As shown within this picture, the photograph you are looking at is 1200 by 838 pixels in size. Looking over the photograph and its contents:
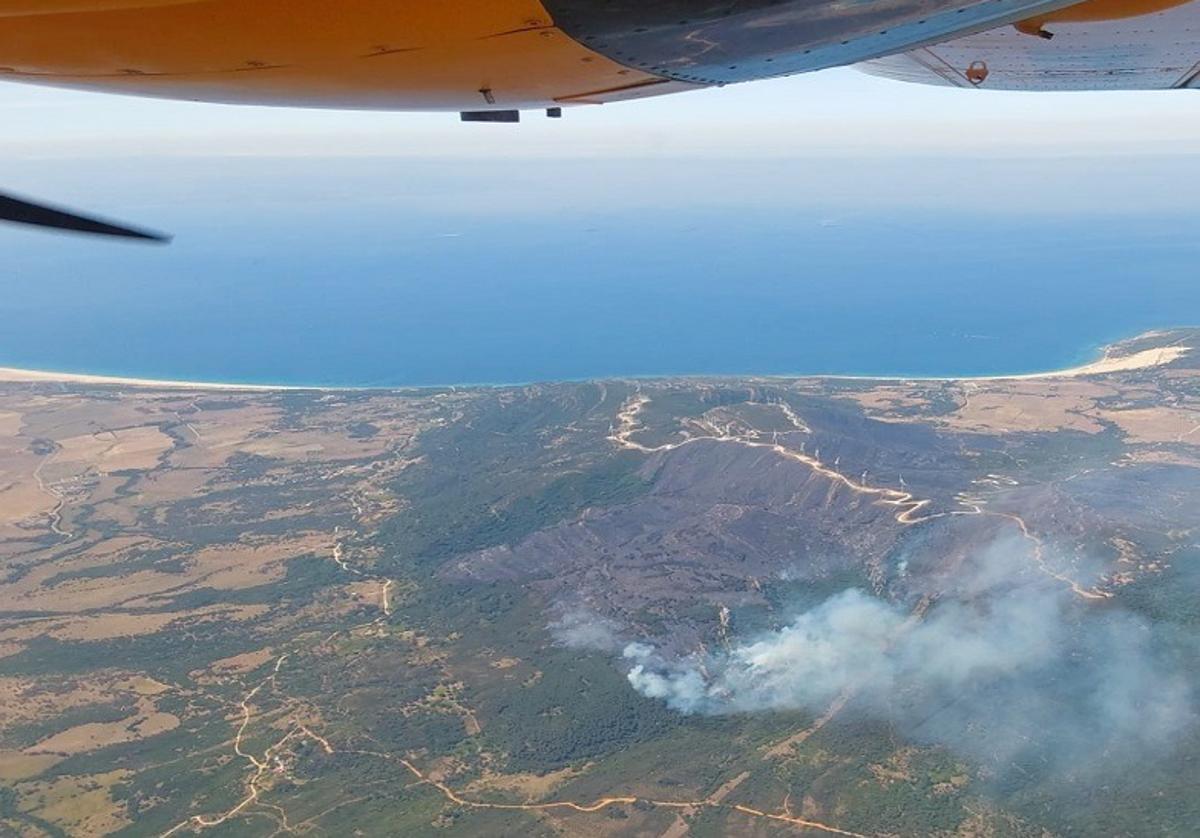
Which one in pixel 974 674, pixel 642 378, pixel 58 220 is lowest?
pixel 974 674

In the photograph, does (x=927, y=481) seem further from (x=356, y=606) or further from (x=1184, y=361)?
(x=1184, y=361)

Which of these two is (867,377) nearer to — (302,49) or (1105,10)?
(1105,10)

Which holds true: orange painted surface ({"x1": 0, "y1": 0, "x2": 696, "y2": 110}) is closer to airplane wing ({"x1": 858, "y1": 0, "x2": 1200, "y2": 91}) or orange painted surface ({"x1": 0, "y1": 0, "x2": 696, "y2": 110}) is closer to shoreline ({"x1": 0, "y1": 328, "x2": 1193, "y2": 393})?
airplane wing ({"x1": 858, "y1": 0, "x2": 1200, "y2": 91})

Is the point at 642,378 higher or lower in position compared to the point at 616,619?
higher

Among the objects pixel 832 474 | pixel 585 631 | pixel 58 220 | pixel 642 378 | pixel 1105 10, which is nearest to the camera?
pixel 58 220

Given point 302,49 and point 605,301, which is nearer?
point 302,49

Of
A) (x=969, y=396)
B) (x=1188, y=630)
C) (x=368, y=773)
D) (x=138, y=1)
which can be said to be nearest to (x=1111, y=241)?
(x=969, y=396)

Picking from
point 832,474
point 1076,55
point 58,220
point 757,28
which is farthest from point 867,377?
point 58,220
